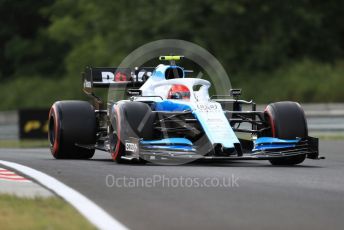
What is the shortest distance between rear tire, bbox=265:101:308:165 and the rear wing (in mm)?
3043

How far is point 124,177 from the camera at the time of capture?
10.5m

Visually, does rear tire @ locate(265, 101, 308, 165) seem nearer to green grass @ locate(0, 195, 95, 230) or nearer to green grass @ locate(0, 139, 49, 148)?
green grass @ locate(0, 195, 95, 230)

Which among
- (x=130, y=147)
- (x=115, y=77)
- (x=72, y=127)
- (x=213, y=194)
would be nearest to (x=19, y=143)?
(x=115, y=77)

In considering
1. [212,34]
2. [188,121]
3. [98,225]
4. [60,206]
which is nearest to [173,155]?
[188,121]

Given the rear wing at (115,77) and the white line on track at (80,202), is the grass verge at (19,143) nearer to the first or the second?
the rear wing at (115,77)

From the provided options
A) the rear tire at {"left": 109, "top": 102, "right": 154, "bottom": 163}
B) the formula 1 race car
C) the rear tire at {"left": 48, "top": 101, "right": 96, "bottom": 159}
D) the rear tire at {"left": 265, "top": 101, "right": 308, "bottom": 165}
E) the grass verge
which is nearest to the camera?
the formula 1 race car

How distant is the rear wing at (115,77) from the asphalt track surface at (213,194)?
3230 mm

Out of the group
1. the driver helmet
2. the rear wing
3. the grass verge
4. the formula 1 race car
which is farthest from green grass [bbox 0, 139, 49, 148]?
the driver helmet

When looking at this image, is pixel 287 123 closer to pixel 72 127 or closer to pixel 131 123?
pixel 131 123

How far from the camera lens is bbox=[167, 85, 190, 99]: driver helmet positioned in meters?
13.5

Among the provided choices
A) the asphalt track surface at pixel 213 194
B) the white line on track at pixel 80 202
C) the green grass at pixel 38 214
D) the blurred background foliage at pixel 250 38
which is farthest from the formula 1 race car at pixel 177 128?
the blurred background foliage at pixel 250 38

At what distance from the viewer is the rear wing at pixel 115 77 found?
15.7 meters

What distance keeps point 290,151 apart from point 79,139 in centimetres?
362

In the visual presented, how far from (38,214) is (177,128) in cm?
548
